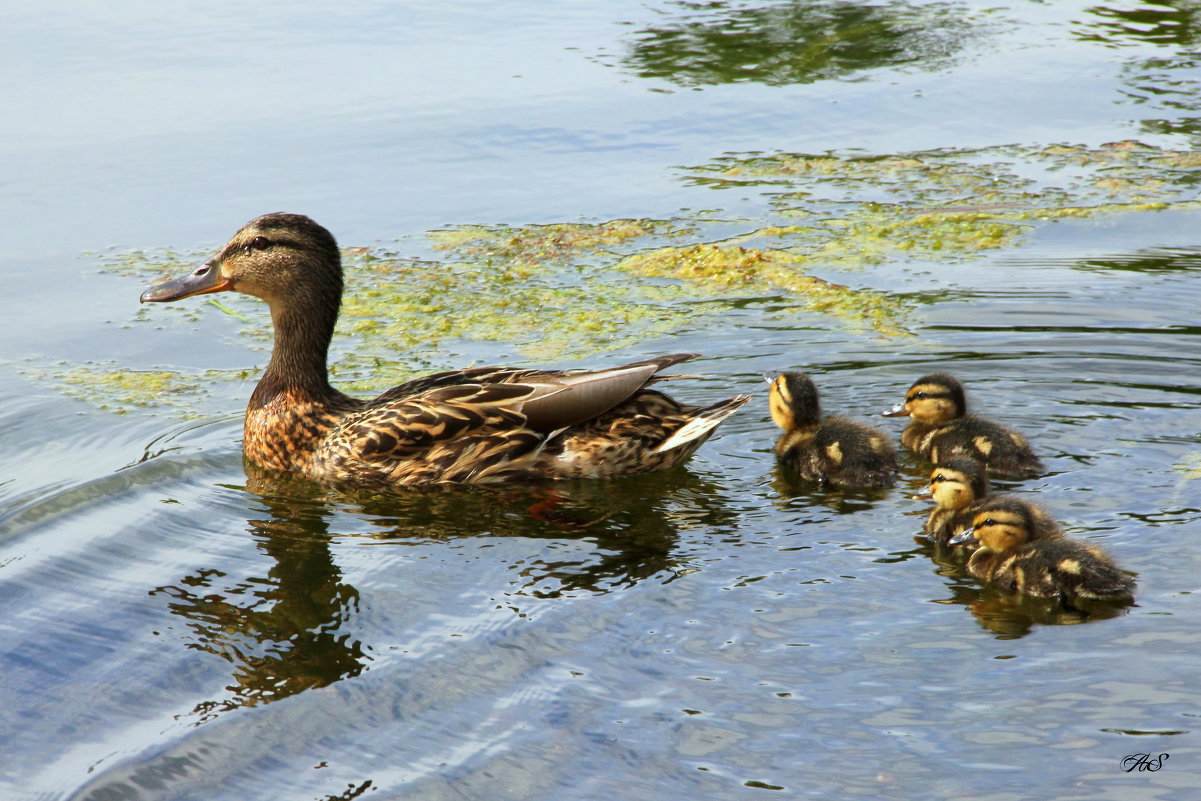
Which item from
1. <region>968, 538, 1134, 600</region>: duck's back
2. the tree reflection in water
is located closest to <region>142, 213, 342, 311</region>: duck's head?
<region>968, 538, 1134, 600</region>: duck's back

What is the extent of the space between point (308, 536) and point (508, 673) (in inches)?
53.7

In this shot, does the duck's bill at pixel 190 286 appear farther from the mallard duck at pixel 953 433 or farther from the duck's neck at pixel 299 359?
the mallard duck at pixel 953 433

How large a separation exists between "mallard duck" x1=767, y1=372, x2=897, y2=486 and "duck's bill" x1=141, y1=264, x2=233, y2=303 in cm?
235

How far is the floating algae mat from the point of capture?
22.0 feet

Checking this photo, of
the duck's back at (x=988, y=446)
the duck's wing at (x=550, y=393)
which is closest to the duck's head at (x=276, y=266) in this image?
the duck's wing at (x=550, y=393)

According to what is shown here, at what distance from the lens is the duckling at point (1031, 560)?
425 centimetres

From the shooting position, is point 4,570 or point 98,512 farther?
point 98,512

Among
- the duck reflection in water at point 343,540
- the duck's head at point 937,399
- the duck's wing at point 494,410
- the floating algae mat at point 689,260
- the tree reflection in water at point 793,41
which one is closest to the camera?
the duck reflection in water at point 343,540

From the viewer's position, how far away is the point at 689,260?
752 centimetres

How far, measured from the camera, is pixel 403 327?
22.9 feet

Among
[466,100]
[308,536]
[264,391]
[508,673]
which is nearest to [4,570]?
[308,536]

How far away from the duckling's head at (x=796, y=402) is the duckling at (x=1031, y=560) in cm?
101

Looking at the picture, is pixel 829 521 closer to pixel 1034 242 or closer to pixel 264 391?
pixel 264 391

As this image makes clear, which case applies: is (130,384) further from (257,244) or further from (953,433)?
(953,433)
